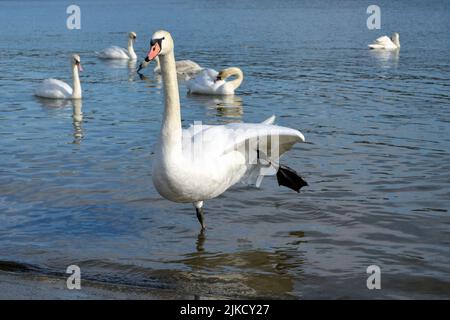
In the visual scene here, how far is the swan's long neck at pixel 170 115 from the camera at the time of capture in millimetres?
6430

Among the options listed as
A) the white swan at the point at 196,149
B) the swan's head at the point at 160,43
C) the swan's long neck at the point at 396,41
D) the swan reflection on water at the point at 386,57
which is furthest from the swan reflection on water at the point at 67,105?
the swan's long neck at the point at 396,41

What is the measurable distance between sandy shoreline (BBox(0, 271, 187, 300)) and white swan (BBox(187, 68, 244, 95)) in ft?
38.4

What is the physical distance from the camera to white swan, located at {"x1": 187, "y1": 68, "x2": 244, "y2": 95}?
17.4m

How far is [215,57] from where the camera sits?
85.2 feet

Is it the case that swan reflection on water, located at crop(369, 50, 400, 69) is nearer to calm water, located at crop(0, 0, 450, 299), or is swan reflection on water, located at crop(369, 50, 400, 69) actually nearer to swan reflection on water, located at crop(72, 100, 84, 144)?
calm water, located at crop(0, 0, 450, 299)

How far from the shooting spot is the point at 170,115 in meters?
6.61

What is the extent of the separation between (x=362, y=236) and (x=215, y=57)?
19.2m

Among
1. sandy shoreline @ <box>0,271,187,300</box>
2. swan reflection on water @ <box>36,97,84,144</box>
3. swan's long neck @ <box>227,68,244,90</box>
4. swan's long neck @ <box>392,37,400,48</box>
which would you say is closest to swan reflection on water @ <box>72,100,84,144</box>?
swan reflection on water @ <box>36,97,84,144</box>

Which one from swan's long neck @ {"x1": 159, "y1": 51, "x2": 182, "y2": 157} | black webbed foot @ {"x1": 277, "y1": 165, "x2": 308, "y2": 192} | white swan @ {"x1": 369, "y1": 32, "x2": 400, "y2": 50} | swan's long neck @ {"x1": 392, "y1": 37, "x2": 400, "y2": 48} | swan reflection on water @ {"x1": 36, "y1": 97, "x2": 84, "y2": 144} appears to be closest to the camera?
swan's long neck @ {"x1": 159, "y1": 51, "x2": 182, "y2": 157}

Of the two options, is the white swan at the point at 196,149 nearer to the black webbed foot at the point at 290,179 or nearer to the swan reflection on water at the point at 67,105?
the black webbed foot at the point at 290,179

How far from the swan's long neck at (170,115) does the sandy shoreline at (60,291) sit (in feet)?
4.08

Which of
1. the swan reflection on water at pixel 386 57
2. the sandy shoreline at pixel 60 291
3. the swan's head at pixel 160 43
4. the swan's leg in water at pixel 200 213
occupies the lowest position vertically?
the sandy shoreline at pixel 60 291
